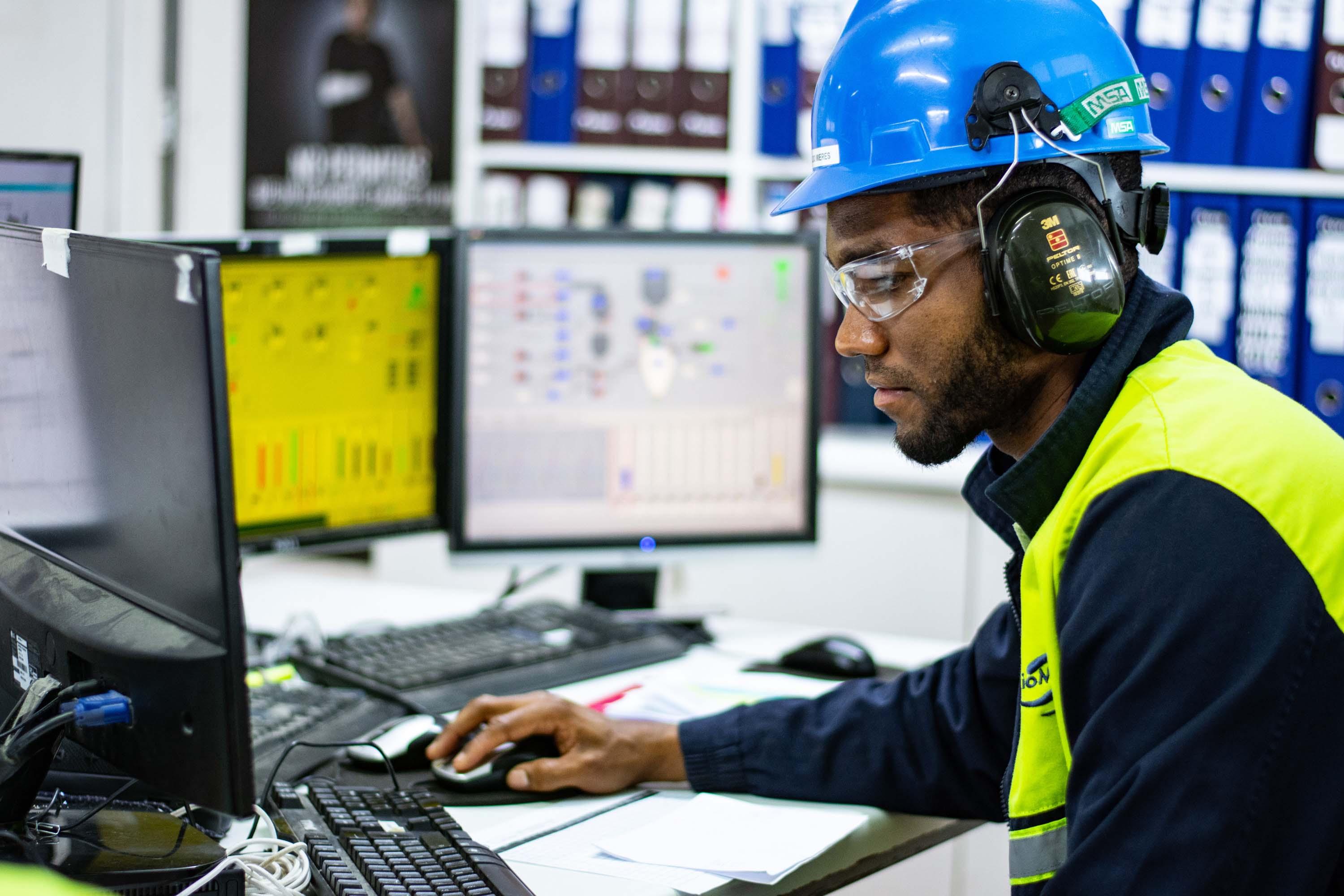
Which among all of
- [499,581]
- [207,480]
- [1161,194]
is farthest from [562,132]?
[207,480]

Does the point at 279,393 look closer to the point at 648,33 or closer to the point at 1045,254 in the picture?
the point at 1045,254

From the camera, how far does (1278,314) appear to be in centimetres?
251

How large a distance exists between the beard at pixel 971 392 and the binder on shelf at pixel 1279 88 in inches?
69.8

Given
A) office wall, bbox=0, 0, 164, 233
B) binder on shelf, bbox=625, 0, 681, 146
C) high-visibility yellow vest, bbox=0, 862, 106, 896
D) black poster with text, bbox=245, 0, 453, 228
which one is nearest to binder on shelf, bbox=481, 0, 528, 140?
binder on shelf, bbox=625, 0, 681, 146

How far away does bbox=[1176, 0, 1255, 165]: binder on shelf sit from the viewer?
2.47 meters

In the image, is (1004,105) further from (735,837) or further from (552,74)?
(552,74)

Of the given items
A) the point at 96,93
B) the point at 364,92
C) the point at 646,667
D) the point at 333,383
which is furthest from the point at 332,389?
the point at 96,93

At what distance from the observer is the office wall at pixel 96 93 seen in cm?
286

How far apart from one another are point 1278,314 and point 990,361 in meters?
1.74

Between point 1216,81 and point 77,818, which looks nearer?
point 77,818

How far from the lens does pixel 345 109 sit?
120 inches

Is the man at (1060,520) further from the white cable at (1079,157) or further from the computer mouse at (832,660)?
the computer mouse at (832,660)

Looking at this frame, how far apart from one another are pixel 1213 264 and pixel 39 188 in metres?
2.03

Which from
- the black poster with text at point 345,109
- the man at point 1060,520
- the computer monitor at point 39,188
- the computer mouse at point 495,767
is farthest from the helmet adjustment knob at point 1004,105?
the black poster with text at point 345,109
